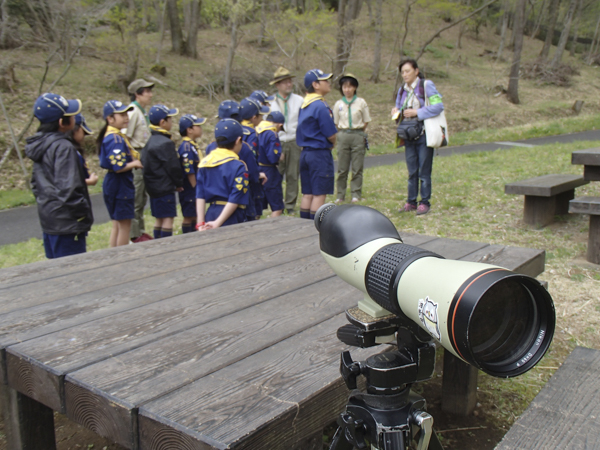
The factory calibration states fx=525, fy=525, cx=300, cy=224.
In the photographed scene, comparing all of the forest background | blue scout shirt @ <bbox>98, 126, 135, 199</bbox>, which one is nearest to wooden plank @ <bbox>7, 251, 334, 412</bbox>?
the forest background

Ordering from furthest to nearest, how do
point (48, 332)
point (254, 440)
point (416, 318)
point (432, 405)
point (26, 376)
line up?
point (432, 405), point (48, 332), point (26, 376), point (254, 440), point (416, 318)

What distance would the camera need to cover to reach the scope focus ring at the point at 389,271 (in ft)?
3.77

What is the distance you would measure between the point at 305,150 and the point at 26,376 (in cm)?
501

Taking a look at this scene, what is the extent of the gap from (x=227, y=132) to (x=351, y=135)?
4.13 metres

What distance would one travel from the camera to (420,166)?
21.9ft

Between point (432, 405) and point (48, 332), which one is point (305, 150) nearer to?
point (432, 405)

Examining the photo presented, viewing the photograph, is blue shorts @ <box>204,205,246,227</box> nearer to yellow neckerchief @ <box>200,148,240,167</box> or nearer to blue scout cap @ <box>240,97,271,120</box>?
yellow neckerchief @ <box>200,148,240,167</box>

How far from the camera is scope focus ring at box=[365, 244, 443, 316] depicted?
1.15 m

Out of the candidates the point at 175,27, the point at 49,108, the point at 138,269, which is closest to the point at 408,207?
the point at 49,108

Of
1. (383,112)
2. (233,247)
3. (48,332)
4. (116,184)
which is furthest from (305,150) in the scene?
(383,112)

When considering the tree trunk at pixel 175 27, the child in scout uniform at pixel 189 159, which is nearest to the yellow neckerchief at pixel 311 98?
the child in scout uniform at pixel 189 159

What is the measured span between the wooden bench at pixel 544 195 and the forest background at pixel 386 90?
0.16 meters

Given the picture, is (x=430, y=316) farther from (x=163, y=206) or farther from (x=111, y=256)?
(x=163, y=206)

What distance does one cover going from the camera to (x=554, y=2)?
106 ft
